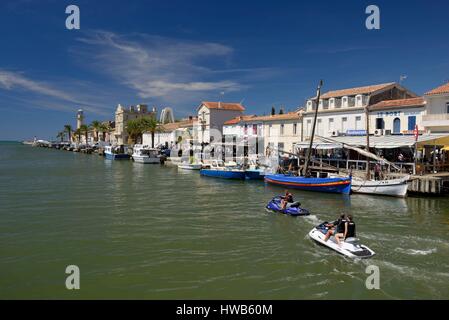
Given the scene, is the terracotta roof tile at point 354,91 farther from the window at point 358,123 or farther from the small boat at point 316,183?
the small boat at point 316,183

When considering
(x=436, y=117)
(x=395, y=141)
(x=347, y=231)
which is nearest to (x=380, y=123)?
(x=436, y=117)

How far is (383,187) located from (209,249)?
70.5 feet

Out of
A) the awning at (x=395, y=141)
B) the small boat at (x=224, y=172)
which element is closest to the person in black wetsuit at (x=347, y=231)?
the awning at (x=395, y=141)

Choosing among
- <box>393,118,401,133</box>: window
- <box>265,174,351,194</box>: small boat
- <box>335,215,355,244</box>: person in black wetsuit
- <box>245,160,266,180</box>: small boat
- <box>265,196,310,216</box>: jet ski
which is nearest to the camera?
<box>335,215,355,244</box>: person in black wetsuit

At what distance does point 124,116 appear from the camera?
142m

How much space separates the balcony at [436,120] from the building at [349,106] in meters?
6.60

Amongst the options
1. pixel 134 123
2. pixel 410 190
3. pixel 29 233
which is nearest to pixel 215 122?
pixel 134 123

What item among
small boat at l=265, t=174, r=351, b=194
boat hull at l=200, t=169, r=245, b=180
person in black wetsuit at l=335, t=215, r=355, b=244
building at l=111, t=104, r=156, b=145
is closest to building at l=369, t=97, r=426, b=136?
small boat at l=265, t=174, r=351, b=194

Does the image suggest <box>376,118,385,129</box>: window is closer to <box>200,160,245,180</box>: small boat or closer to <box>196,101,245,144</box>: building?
<box>200,160,245,180</box>: small boat

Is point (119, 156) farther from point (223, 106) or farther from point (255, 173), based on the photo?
point (255, 173)

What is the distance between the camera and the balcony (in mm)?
38812

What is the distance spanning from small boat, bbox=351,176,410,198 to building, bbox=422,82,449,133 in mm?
11895

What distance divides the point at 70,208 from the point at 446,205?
3008cm
